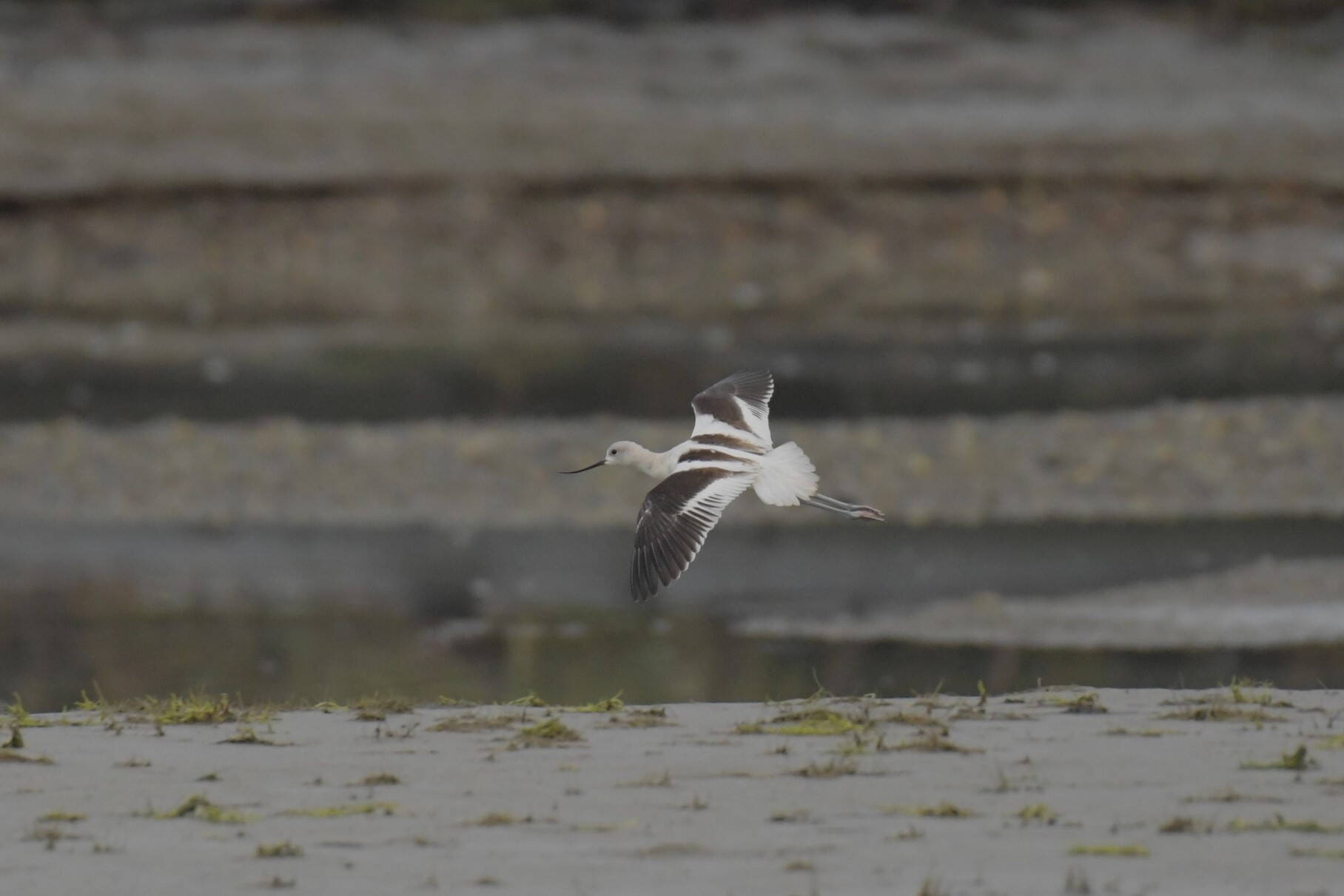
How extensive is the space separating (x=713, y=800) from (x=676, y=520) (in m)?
2.07

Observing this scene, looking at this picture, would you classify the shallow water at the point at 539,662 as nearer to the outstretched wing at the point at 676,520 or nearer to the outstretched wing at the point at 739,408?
the outstretched wing at the point at 739,408

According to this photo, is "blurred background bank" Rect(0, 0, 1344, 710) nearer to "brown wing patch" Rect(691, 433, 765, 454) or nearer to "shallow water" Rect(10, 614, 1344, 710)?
"shallow water" Rect(10, 614, 1344, 710)

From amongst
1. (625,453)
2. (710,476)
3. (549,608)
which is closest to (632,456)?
(625,453)

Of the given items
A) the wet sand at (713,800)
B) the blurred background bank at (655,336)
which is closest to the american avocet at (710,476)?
the wet sand at (713,800)

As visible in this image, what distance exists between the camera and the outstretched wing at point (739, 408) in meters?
9.34

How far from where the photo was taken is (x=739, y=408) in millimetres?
9625

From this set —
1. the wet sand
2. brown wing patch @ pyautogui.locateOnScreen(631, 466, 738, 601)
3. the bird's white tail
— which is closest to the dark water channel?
the bird's white tail

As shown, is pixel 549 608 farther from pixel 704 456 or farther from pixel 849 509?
pixel 704 456

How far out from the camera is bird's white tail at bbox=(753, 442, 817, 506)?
8.68m

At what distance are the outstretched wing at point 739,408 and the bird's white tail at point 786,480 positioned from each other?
328 mm

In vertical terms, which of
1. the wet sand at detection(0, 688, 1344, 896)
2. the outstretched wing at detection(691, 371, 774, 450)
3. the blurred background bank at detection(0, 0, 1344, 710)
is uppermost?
the blurred background bank at detection(0, 0, 1344, 710)

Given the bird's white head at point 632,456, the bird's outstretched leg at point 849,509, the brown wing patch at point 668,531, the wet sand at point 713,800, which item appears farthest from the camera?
A: the bird's outstretched leg at point 849,509

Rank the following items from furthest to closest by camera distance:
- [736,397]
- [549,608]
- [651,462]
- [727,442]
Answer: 1. [549,608]
2. [736,397]
3. [651,462]
4. [727,442]

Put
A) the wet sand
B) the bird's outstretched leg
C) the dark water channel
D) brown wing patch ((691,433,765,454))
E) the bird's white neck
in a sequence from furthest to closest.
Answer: the dark water channel
the bird's outstretched leg
the bird's white neck
brown wing patch ((691,433,765,454))
the wet sand
